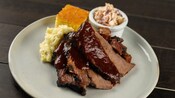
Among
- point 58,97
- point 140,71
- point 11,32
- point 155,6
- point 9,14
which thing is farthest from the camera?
point 155,6

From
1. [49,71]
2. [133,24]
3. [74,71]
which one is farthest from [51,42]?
[133,24]

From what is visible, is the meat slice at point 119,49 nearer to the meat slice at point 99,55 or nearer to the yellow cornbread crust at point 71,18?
the meat slice at point 99,55

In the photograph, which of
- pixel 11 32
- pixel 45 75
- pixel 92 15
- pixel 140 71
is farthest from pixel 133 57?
pixel 11 32

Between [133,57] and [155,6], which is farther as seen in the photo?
[155,6]

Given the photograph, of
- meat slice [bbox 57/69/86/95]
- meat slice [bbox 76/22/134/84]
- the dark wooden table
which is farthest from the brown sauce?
the dark wooden table

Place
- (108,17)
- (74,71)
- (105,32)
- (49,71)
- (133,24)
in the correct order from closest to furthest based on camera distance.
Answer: (74,71)
(49,71)
(105,32)
(108,17)
(133,24)

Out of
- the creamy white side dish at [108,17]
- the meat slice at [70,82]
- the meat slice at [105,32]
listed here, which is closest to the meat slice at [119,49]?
the meat slice at [105,32]

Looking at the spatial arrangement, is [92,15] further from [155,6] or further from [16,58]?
[155,6]

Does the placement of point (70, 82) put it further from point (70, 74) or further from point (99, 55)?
point (99, 55)
